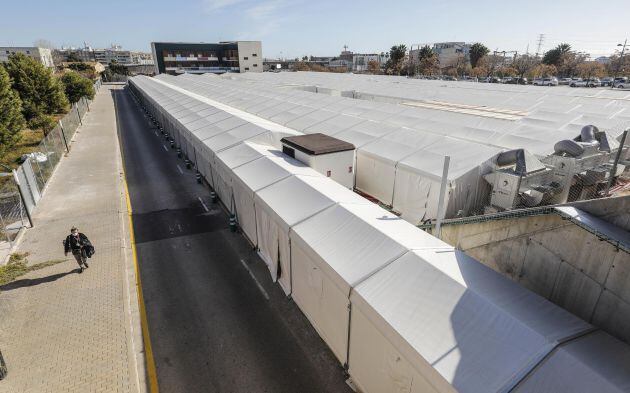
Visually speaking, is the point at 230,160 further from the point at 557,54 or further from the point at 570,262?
the point at 557,54

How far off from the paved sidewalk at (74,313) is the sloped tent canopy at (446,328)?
5841 mm

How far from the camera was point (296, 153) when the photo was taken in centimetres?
1537

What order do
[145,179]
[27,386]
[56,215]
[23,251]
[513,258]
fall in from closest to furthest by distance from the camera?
[27,386], [513,258], [23,251], [56,215], [145,179]

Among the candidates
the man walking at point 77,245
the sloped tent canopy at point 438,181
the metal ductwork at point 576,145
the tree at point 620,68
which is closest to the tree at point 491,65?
the tree at point 620,68

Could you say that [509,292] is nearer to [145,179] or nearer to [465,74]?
[145,179]

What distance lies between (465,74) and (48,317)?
119486 millimetres

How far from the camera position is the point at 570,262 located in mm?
7805

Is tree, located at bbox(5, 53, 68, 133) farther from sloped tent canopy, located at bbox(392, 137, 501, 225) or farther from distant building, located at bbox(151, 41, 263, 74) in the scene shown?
distant building, located at bbox(151, 41, 263, 74)

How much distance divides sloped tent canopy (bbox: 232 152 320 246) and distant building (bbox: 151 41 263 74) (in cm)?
10433

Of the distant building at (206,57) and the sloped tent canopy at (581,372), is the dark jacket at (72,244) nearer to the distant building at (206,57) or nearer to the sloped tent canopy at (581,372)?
the sloped tent canopy at (581,372)

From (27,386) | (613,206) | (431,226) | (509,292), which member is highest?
(613,206)

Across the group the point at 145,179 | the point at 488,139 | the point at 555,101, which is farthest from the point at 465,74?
the point at 145,179

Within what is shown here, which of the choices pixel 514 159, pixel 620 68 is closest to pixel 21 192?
pixel 514 159

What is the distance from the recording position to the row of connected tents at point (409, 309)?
524 centimetres
